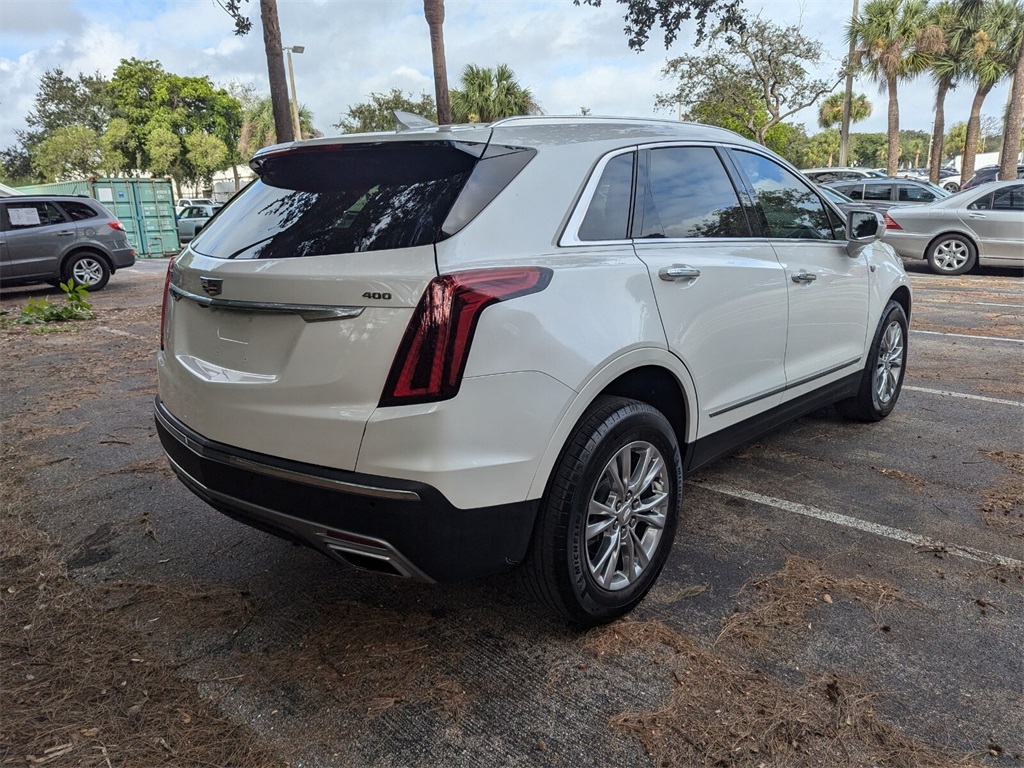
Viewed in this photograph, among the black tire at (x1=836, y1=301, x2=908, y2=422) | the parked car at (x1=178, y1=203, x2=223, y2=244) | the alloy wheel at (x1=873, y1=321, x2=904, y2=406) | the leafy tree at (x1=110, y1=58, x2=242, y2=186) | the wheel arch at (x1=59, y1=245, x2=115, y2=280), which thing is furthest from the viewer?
the leafy tree at (x1=110, y1=58, x2=242, y2=186)

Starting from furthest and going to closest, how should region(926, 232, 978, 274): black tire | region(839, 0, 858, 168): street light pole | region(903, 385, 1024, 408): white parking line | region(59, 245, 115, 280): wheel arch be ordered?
region(839, 0, 858, 168): street light pole → region(59, 245, 115, 280): wheel arch → region(926, 232, 978, 274): black tire → region(903, 385, 1024, 408): white parking line

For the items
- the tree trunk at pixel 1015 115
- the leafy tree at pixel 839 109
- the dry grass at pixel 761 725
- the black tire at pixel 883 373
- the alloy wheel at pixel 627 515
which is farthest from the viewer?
the leafy tree at pixel 839 109

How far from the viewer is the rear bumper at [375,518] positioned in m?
2.10

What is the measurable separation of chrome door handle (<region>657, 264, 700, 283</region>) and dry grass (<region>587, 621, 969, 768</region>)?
1.34 meters

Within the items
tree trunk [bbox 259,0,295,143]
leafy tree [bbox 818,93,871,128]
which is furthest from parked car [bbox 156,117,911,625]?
leafy tree [bbox 818,93,871,128]

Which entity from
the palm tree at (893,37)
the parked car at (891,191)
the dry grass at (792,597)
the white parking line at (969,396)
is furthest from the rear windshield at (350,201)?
the palm tree at (893,37)

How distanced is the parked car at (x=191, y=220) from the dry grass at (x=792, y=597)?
71.9 feet

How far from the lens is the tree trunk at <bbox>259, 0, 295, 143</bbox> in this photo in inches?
456

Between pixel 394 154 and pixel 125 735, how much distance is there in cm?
197

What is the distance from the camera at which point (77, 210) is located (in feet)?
41.6

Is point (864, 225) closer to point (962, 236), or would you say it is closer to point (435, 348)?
point (435, 348)

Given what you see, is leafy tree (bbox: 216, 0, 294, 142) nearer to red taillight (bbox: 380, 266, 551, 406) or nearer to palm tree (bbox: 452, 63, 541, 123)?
red taillight (bbox: 380, 266, 551, 406)

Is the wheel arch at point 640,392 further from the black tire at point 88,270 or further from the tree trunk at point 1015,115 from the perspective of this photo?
the tree trunk at point 1015,115

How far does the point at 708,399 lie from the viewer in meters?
3.05
